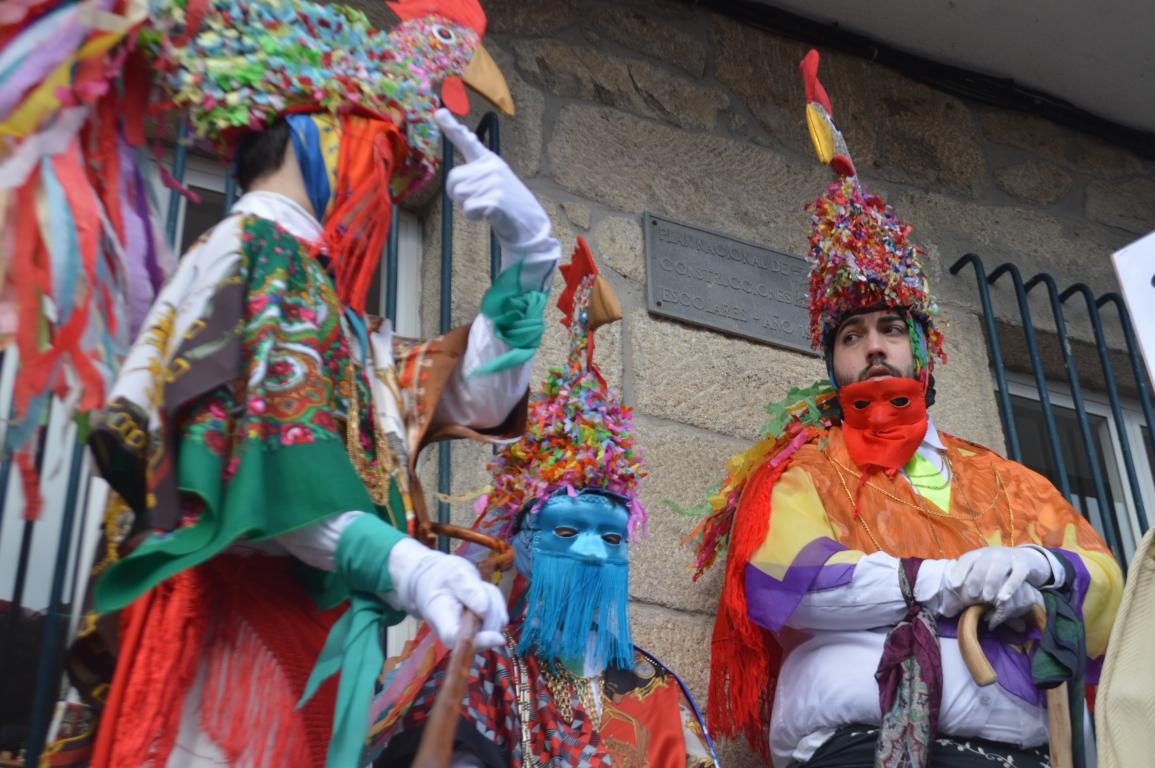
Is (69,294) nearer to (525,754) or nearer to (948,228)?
(525,754)

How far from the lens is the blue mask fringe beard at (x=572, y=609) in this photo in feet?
9.84

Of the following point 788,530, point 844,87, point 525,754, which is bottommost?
point 525,754

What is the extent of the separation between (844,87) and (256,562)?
3.36 metres

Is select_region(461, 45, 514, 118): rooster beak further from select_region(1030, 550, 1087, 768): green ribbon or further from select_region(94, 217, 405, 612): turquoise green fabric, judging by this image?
select_region(1030, 550, 1087, 768): green ribbon

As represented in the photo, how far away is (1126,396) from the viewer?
5.37 m

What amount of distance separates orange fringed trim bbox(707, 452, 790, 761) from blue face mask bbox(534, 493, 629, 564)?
0.44 meters

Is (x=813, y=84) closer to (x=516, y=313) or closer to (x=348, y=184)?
(x=516, y=313)

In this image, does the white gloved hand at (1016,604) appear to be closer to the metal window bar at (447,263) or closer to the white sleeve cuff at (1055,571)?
the white sleeve cuff at (1055,571)

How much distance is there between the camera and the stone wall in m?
4.00

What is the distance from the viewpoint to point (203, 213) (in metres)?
3.99

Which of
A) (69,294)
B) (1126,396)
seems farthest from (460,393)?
(1126,396)

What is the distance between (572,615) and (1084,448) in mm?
2760

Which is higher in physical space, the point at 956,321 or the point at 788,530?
the point at 956,321

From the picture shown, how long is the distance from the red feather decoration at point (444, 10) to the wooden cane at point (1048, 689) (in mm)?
1595
